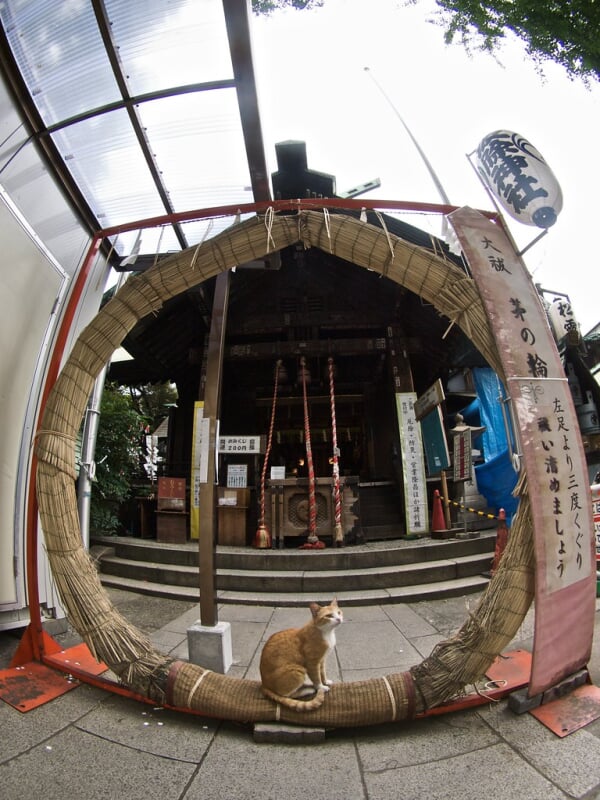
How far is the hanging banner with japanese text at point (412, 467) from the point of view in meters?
6.79

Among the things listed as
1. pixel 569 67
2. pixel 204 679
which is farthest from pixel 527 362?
pixel 569 67

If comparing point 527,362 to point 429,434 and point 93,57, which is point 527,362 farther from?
point 429,434

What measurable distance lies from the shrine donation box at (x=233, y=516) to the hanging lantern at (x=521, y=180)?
230 inches

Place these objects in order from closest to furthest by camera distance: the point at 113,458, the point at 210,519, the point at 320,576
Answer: the point at 210,519 < the point at 320,576 < the point at 113,458

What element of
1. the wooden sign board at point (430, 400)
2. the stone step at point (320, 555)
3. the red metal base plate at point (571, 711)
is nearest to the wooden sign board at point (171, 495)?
the stone step at point (320, 555)

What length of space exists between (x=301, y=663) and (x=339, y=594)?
9.69ft

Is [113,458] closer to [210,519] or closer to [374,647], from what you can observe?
[210,519]

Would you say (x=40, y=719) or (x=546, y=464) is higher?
(x=546, y=464)

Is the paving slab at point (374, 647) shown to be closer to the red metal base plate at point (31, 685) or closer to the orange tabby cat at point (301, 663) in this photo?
the orange tabby cat at point (301, 663)

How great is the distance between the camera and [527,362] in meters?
Result: 2.28

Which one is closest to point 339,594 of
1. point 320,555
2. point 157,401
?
point 320,555

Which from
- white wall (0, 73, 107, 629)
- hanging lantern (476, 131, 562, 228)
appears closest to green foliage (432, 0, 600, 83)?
hanging lantern (476, 131, 562, 228)

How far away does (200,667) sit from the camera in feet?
7.97

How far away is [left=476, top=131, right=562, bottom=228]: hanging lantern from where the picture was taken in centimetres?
287
